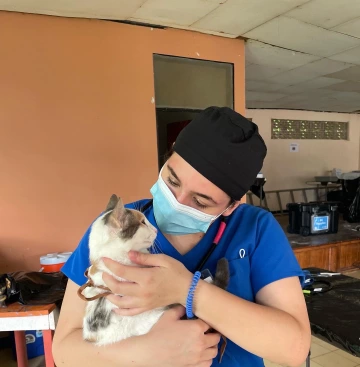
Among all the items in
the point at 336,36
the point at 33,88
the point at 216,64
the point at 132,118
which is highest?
the point at 336,36

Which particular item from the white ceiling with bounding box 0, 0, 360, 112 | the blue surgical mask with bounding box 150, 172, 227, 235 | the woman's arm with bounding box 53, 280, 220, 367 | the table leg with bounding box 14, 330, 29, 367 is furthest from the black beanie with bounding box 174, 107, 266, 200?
the table leg with bounding box 14, 330, 29, 367

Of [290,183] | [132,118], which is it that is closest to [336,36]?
[132,118]

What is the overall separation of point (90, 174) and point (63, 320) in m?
1.95

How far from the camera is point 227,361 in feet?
2.72

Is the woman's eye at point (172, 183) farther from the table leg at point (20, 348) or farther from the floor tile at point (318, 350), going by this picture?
the floor tile at point (318, 350)

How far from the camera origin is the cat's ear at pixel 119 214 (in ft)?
2.89

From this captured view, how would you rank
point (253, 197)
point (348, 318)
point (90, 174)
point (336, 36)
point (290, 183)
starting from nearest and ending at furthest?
1. point (348, 318)
2. point (90, 174)
3. point (336, 36)
4. point (253, 197)
5. point (290, 183)

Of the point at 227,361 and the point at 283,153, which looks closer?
the point at 227,361

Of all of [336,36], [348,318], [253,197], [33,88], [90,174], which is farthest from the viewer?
[253,197]

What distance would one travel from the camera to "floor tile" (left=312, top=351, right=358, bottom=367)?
2.56 m

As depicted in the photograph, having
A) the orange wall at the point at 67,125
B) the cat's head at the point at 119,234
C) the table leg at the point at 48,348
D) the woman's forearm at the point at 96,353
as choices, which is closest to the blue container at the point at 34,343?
the orange wall at the point at 67,125

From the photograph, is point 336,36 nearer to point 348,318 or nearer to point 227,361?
point 348,318

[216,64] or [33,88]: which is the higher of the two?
[216,64]

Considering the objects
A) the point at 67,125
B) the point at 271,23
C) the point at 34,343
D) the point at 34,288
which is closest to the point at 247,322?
the point at 34,288
